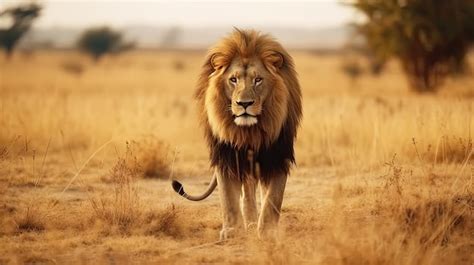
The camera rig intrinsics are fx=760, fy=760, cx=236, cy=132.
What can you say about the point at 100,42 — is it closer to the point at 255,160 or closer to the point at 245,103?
the point at 255,160

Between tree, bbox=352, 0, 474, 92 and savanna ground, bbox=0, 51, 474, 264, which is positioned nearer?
savanna ground, bbox=0, 51, 474, 264

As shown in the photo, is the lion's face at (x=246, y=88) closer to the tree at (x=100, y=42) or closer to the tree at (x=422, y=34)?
the tree at (x=422, y=34)

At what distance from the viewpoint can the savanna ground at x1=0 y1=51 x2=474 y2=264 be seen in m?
4.97

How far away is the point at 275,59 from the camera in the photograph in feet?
18.4

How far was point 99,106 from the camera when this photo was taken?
14.7m

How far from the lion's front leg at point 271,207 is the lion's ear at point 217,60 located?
0.92m

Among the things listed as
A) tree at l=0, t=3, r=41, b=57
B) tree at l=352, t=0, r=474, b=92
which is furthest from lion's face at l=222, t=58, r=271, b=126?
tree at l=0, t=3, r=41, b=57

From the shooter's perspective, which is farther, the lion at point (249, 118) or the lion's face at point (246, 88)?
the lion at point (249, 118)

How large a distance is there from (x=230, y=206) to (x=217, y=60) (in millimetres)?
1087

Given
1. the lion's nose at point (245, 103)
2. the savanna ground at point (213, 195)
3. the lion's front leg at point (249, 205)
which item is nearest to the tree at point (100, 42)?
the savanna ground at point (213, 195)

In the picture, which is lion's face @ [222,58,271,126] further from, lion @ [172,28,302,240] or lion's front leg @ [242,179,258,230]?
lion's front leg @ [242,179,258,230]

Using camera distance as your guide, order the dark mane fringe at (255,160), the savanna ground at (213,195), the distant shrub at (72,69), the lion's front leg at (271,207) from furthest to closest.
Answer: the distant shrub at (72,69), the dark mane fringe at (255,160), the lion's front leg at (271,207), the savanna ground at (213,195)


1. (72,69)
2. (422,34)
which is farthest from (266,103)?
(72,69)

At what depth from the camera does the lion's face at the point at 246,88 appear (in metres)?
5.30
